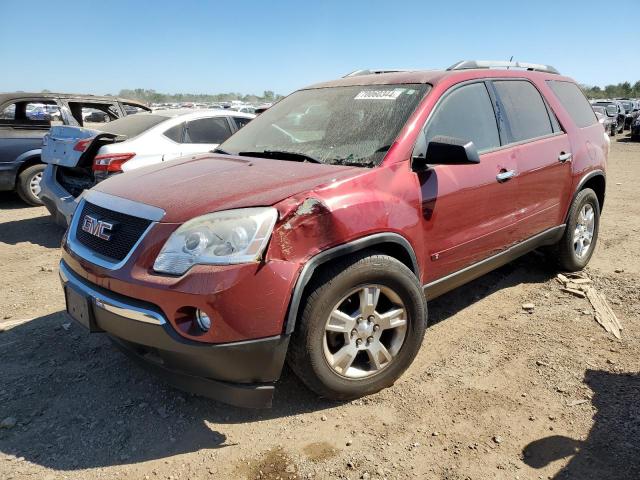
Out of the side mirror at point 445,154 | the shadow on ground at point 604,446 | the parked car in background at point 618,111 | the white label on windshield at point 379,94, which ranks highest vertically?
the parked car in background at point 618,111

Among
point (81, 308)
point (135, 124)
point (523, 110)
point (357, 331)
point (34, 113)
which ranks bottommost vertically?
point (357, 331)

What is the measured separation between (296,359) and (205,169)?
1.32 m

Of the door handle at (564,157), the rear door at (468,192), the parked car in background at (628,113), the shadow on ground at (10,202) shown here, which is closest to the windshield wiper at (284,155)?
the rear door at (468,192)

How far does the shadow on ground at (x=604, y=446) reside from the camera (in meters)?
2.28

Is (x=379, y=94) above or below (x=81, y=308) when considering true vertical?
above

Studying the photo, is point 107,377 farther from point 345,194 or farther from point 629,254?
point 629,254

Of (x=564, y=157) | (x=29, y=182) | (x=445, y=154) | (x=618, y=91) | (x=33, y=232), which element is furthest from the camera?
(x=618, y=91)

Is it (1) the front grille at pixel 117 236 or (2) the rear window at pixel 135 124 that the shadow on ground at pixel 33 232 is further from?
(1) the front grille at pixel 117 236

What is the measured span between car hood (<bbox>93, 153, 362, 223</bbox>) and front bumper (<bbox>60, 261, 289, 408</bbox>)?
1.58 ft

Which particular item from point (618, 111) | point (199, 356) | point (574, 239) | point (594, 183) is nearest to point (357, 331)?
point (199, 356)

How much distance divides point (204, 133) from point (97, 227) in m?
4.15

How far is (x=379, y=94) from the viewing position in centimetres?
333

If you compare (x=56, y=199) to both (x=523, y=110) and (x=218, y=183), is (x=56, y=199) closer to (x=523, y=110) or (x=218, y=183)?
(x=218, y=183)

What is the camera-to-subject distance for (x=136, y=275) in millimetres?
2328
